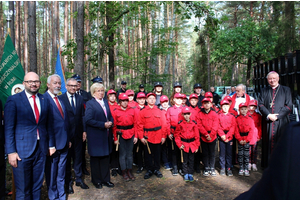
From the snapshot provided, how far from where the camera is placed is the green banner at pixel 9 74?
4.31 metres

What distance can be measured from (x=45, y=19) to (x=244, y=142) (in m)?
34.5

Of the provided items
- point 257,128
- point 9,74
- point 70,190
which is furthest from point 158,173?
point 9,74

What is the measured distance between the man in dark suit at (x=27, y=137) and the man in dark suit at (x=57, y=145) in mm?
357

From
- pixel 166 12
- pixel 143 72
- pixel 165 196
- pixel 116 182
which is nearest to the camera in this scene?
pixel 165 196

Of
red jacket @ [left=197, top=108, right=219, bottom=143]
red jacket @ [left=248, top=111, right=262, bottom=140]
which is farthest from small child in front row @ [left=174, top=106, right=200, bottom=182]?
red jacket @ [left=248, top=111, right=262, bottom=140]

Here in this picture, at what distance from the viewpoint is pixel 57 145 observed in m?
3.87

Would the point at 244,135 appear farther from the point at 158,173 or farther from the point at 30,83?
the point at 30,83

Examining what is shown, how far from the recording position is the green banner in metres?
4.31

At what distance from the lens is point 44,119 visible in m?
3.49

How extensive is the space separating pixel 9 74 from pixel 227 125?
5.10 meters

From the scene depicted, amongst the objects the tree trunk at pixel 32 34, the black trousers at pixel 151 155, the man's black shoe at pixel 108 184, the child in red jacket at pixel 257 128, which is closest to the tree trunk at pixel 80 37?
the tree trunk at pixel 32 34

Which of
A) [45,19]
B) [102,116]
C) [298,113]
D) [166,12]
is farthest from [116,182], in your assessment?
[45,19]

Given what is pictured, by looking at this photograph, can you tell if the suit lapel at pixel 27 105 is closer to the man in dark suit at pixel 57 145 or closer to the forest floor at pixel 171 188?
the man in dark suit at pixel 57 145

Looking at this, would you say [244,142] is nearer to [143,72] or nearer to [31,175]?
[31,175]
